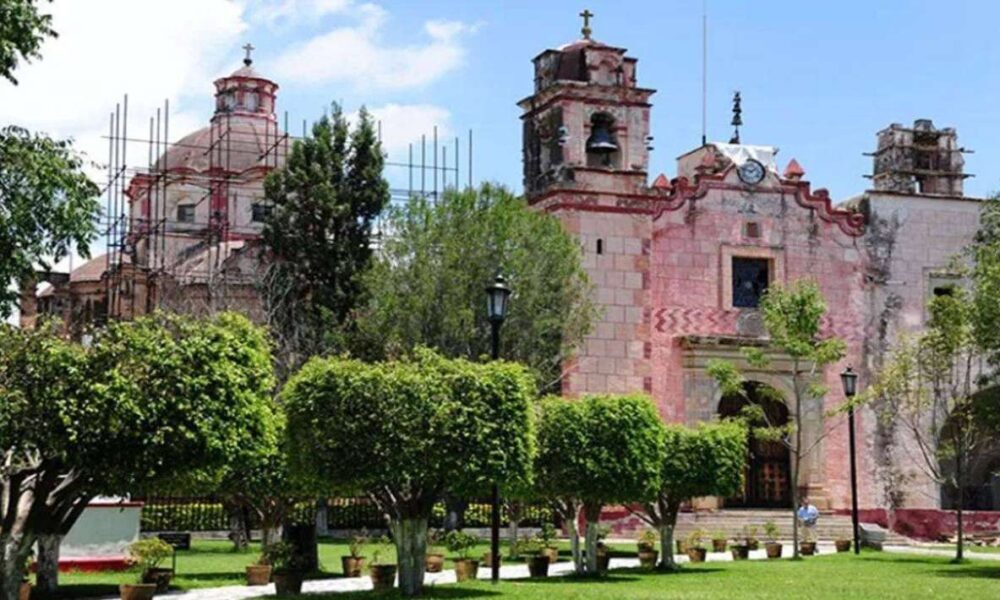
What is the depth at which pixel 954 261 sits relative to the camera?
29750 millimetres

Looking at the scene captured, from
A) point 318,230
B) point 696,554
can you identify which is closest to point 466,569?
point 696,554

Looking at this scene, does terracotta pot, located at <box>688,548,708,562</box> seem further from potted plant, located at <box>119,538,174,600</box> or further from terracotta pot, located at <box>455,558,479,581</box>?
potted plant, located at <box>119,538,174,600</box>

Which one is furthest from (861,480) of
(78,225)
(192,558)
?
(78,225)

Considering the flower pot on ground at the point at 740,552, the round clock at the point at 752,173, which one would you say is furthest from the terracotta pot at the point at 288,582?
the round clock at the point at 752,173

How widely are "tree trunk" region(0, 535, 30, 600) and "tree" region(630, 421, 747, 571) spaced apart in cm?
1156

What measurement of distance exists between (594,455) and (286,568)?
17.1 feet

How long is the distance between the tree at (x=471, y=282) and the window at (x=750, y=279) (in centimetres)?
533

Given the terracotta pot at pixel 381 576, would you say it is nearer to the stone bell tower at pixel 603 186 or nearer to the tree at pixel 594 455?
the tree at pixel 594 455

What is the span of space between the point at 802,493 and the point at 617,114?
10214mm

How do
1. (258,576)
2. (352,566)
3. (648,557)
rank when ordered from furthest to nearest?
(648,557), (352,566), (258,576)

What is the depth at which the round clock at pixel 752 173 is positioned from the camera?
121 ft

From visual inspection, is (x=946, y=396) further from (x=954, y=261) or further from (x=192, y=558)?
(x=192, y=558)

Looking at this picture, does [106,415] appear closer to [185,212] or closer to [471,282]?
[471,282]

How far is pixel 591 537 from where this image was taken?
76.2ft
